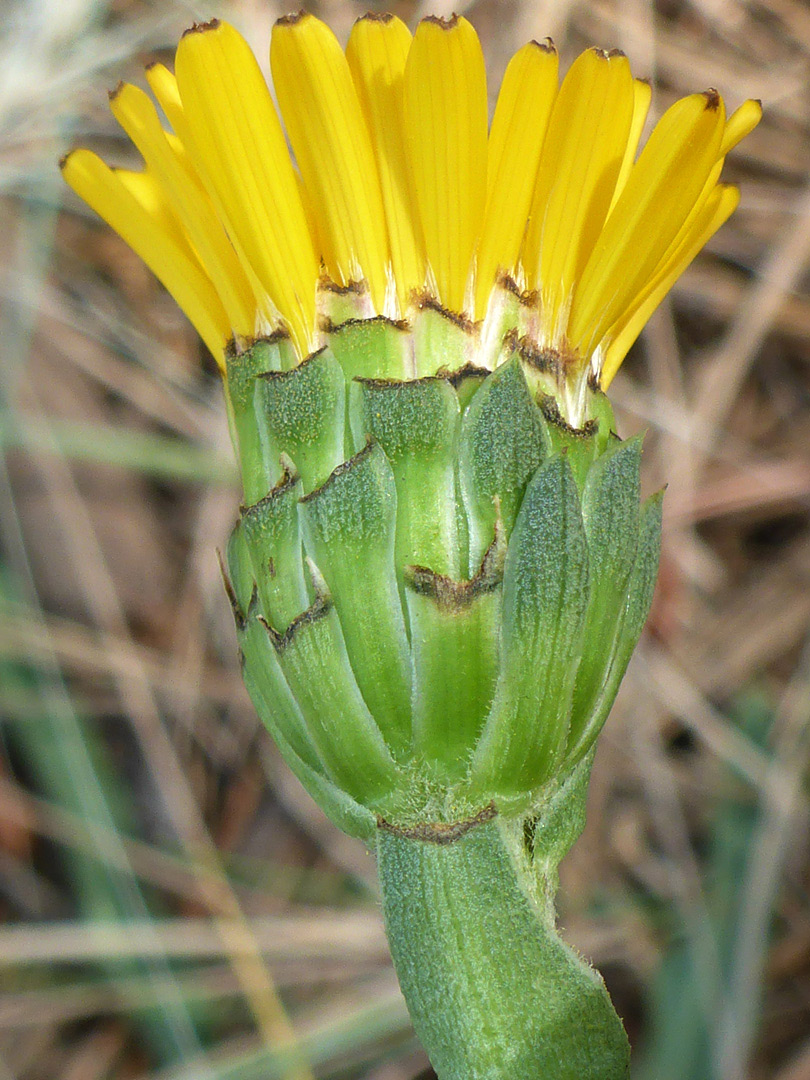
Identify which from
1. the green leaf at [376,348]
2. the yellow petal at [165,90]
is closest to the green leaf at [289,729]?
the green leaf at [376,348]

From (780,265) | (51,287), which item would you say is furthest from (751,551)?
(51,287)

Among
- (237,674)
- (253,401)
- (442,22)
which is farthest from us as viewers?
(237,674)

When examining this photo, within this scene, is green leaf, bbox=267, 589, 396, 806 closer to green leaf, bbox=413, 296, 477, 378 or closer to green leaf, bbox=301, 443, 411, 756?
green leaf, bbox=301, 443, 411, 756

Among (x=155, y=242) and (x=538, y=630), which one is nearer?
(x=538, y=630)

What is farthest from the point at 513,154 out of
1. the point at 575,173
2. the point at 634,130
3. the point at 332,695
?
→ the point at 332,695

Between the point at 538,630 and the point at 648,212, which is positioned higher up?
the point at 648,212

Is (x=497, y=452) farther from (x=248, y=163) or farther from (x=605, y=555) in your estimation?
→ (x=248, y=163)
